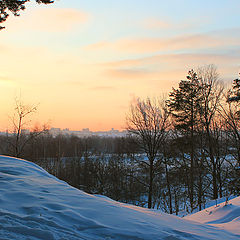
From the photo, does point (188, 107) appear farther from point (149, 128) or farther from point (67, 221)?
point (67, 221)

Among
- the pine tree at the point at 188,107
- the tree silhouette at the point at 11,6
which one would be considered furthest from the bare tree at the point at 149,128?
the tree silhouette at the point at 11,6

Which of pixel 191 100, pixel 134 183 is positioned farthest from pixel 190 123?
pixel 134 183

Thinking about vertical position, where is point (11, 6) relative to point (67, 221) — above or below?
above

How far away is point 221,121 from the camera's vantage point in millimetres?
26203

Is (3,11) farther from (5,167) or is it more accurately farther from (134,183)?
(134,183)

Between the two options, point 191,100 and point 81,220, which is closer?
point 81,220

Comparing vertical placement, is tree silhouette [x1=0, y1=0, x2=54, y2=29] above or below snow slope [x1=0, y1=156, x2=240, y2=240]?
above

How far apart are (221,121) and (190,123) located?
4.22 metres

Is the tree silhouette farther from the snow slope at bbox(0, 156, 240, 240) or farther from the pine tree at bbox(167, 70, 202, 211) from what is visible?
the pine tree at bbox(167, 70, 202, 211)

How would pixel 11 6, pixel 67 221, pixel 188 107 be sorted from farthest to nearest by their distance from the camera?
pixel 188 107
pixel 11 6
pixel 67 221

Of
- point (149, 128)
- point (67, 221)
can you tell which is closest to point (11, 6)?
point (67, 221)

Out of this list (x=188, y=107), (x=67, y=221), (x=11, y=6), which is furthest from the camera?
(x=188, y=107)

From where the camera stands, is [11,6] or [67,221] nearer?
[67,221]

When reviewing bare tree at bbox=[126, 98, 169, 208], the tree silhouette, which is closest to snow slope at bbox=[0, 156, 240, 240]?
the tree silhouette
